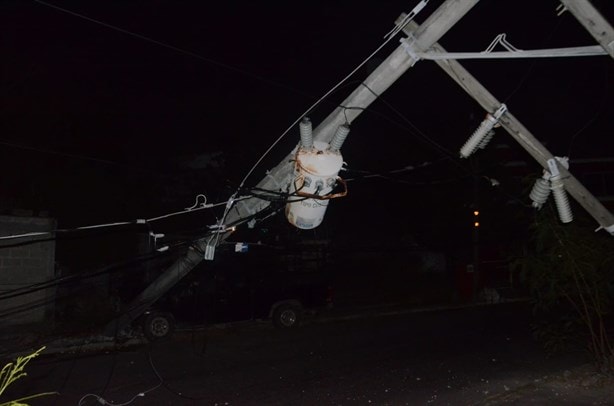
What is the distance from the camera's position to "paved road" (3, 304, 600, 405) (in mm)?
7898

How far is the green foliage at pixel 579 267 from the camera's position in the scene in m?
8.09

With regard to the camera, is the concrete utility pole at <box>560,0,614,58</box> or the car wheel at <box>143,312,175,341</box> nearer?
the concrete utility pole at <box>560,0,614,58</box>

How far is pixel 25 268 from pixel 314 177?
11052mm

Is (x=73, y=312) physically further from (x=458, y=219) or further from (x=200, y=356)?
(x=458, y=219)

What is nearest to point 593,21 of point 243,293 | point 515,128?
point 515,128

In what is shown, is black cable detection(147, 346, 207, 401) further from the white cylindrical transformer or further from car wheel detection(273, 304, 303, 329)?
car wheel detection(273, 304, 303, 329)

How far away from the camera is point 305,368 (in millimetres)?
9695

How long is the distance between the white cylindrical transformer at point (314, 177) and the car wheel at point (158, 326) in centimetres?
764

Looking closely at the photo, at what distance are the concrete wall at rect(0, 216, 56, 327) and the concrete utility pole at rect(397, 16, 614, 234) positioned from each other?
11072 millimetres

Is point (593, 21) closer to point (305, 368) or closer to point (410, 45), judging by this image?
point (410, 45)

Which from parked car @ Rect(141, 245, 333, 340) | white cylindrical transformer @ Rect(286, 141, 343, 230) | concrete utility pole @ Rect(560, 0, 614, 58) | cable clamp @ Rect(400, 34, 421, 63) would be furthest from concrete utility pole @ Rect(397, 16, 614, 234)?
parked car @ Rect(141, 245, 333, 340)

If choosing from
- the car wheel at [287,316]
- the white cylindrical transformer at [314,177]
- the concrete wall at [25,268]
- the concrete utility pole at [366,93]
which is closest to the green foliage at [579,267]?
the concrete utility pole at [366,93]

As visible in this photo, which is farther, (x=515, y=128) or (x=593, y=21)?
(x=515, y=128)

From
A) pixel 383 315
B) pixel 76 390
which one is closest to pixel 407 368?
pixel 76 390
